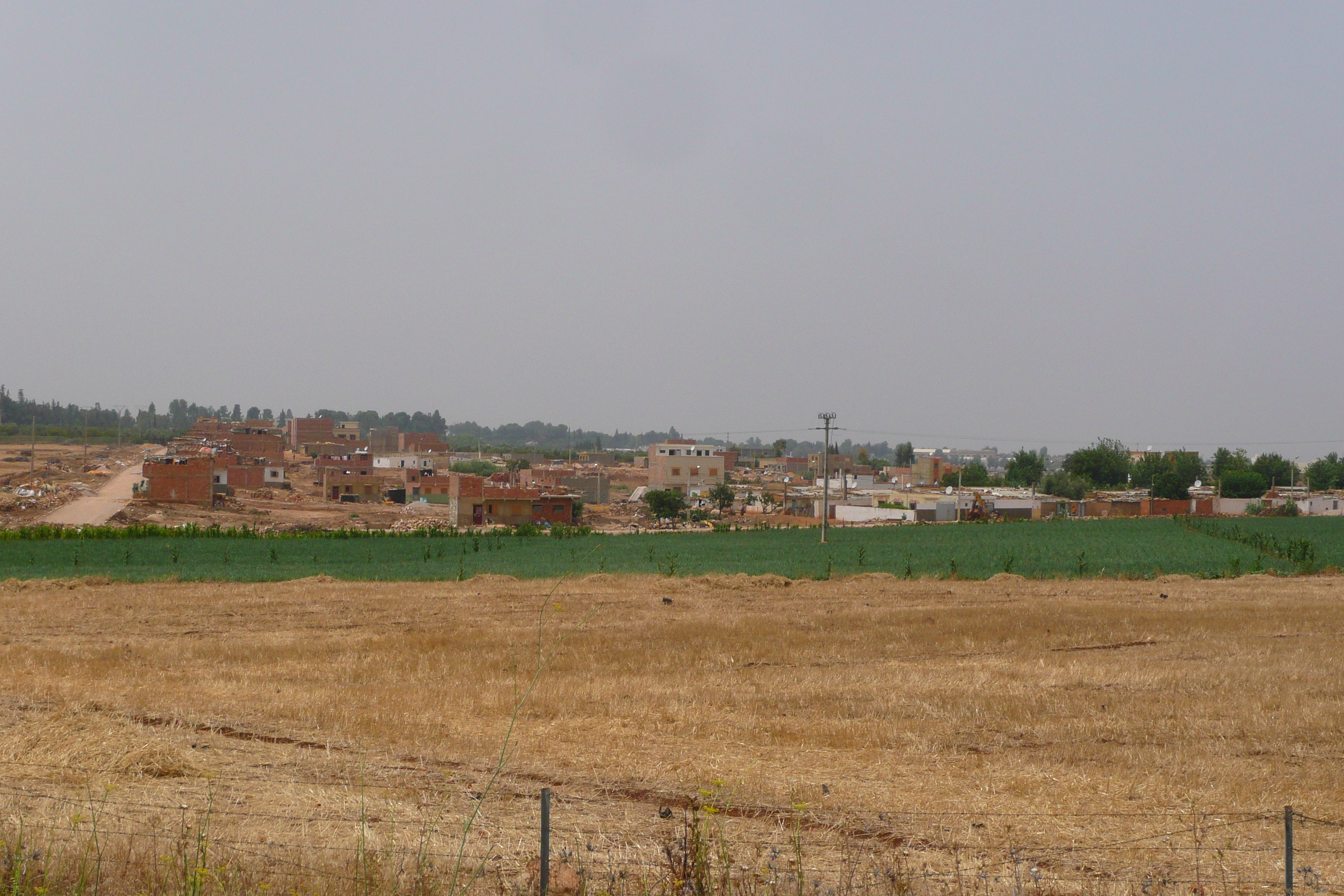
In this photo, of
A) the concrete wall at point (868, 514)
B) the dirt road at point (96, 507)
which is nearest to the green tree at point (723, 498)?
the concrete wall at point (868, 514)

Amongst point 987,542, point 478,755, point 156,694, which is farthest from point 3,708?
point 987,542

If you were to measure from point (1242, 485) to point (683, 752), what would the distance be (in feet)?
457

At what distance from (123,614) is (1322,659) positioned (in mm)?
27362

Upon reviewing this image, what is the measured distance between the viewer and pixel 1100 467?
505 feet

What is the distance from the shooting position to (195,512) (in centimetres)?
7744

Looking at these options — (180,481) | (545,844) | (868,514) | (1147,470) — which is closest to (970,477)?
(1147,470)

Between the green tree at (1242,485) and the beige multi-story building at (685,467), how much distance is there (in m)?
66.2

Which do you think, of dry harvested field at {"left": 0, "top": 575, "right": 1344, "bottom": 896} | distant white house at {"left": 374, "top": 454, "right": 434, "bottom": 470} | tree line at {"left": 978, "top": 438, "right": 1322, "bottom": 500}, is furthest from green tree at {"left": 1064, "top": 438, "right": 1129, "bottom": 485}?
dry harvested field at {"left": 0, "top": 575, "right": 1344, "bottom": 896}

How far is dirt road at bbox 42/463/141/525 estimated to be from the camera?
68.9m

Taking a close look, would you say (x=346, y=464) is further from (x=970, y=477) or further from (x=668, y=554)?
(x=970, y=477)

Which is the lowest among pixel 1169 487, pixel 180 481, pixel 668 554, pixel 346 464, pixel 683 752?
pixel 668 554

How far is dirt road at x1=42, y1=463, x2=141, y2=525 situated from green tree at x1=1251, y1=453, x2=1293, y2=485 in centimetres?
14194

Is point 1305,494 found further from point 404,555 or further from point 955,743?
point 955,743

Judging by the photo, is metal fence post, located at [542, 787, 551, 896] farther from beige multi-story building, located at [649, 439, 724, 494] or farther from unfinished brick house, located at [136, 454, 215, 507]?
beige multi-story building, located at [649, 439, 724, 494]
